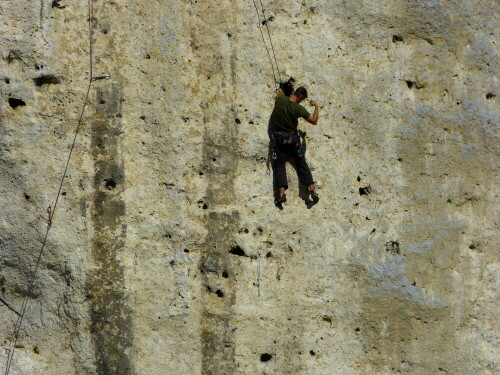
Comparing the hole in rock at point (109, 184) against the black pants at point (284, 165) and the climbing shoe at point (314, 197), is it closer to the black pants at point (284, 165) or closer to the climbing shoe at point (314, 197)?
the black pants at point (284, 165)

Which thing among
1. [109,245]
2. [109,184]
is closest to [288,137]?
[109,184]

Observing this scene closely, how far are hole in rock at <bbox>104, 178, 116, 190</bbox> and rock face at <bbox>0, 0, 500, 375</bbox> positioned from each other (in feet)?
0.05

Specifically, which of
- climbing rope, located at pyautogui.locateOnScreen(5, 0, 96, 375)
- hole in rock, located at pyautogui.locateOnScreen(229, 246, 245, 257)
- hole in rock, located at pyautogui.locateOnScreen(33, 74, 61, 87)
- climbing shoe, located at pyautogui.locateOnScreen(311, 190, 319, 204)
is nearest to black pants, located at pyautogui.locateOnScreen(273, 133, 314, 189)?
climbing shoe, located at pyautogui.locateOnScreen(311, 190, 319, 204)

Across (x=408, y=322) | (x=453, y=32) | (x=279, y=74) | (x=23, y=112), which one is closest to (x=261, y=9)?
(x=279, y=74)

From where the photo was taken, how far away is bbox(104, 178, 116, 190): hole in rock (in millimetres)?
6148

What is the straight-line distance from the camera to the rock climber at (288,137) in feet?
20.4

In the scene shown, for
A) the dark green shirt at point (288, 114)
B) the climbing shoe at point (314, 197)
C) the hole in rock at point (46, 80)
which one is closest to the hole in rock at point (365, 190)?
the climbing shoe at point (314, 197)

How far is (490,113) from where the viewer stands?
22.6ft

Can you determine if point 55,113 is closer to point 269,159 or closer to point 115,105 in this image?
point 115,105

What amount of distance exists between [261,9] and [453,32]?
2158mm

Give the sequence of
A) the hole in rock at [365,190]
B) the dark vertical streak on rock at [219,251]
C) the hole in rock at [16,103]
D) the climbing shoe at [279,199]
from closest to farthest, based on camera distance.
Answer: the hole in rock at [16,103]
the dark vertical streak on rock at [219,251]
the climbing shoe at [279,199]
the hole in rock at [365,190]

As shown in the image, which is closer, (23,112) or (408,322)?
(23,112)

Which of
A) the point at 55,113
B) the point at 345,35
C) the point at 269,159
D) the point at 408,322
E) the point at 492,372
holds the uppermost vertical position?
the point at 345,35

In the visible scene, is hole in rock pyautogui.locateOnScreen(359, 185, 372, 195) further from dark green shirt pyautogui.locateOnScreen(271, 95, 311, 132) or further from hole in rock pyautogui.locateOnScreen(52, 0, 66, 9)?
hole in rock pyautogui.locateOnScreen(52, 0, 66, 9)
